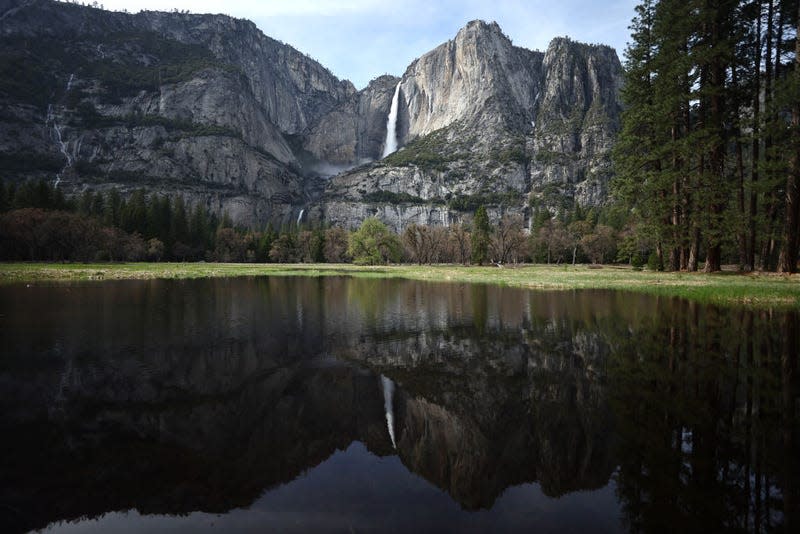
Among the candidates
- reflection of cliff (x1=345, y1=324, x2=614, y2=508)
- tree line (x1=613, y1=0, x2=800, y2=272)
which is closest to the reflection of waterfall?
reflection of cliff (x1=345, y1=324, x2=614, y2=508)

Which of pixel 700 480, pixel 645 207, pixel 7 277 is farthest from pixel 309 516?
pixel 7 277

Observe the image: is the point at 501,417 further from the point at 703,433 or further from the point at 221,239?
the point at 221,239

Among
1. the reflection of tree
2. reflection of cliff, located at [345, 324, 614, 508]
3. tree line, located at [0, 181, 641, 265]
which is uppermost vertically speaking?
tree line, located at [0, 181, 641, 265]

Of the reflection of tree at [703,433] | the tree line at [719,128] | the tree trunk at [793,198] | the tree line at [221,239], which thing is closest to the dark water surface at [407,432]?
the reflection of tree at [703,433]

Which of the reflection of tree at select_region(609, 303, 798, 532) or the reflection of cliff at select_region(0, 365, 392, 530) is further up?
the reflection of tree at select_region(609, 303, 798, 532)

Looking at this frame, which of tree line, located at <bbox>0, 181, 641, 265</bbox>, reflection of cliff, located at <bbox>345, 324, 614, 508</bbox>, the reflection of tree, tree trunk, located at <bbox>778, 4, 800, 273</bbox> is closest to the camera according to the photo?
the reflection of tree

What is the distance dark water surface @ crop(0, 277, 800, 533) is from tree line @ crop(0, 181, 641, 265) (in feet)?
274

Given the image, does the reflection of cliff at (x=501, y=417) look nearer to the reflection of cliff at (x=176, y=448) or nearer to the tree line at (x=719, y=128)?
the reflection of cliff at (x=176, y=448)

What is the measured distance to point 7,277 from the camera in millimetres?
45906

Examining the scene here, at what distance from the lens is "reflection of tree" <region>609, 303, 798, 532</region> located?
480 centimetres

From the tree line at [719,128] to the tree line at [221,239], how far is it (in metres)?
53.0

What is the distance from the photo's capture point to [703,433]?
6734mm

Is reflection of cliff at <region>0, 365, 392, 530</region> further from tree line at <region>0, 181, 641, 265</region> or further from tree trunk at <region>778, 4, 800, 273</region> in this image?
tree line at <region>0, 181, 641, 265</region>

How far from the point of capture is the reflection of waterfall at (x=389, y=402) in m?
8.10
